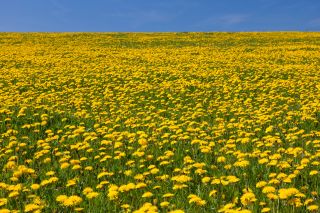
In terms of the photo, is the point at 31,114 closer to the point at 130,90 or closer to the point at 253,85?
the point at 130,90

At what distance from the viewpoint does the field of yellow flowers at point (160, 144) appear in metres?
4.65

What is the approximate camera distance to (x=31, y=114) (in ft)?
32.4

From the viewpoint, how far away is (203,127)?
8.23m

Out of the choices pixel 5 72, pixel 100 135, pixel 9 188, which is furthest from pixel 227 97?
pixel 5 72

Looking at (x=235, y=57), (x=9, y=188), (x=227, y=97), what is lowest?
(x=9, y=188)

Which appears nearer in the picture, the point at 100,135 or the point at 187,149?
the point at 187,149

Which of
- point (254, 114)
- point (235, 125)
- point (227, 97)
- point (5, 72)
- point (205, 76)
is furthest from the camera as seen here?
point (5, 72)

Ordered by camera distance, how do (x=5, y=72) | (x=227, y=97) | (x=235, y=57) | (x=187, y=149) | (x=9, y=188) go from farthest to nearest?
(x=235, y=57), (x=5, y=72), (x=227, y=97), (x=187, y=149), (x=9, y=188)

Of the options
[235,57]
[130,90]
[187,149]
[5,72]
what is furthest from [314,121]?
[235,57]

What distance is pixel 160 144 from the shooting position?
6902 millimetres

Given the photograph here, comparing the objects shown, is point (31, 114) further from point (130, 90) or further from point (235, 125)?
point (235, 125)

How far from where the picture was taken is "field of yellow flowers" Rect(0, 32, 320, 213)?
465 centimetres

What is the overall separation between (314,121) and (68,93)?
807 cm

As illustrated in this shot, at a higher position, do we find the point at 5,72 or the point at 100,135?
the point at 5,72
